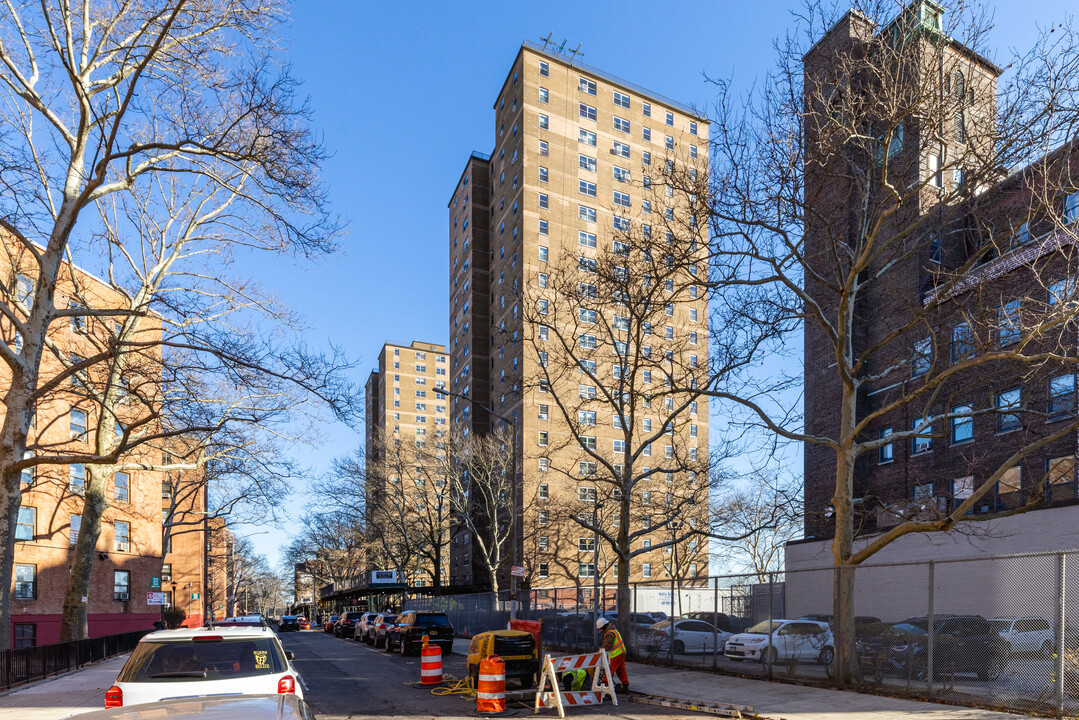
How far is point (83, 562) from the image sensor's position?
26.6 m

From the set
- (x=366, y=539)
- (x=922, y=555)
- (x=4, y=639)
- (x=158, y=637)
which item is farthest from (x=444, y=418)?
(x=158, y=637)

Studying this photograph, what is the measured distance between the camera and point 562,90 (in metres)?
76.7

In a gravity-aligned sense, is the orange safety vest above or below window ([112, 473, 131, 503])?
below

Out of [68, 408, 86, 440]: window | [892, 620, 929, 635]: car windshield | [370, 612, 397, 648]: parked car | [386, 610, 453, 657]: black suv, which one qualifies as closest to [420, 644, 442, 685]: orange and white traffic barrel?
[386, 610, 453, 657]: black suv

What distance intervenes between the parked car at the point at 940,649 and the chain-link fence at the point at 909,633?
21 millimetres

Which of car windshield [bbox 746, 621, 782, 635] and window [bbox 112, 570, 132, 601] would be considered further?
window [bbox 112, 570, 132, 601]

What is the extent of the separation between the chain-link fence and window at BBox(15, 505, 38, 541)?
24.1m

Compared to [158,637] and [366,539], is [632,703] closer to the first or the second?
[158,637]

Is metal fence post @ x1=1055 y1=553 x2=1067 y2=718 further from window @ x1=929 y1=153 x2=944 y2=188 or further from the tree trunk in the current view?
the tree trunk

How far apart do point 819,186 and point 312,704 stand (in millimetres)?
14670

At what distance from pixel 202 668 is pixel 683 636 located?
18043mm

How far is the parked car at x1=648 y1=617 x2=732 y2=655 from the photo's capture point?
22372 millimetres

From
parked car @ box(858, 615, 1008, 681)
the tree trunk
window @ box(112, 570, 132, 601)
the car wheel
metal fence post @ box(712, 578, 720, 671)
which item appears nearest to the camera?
parked car @ box(858, 615, 1008, 681)

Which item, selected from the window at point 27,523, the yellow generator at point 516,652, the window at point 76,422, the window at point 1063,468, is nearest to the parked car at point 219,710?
the yellow generator at point 516,652
